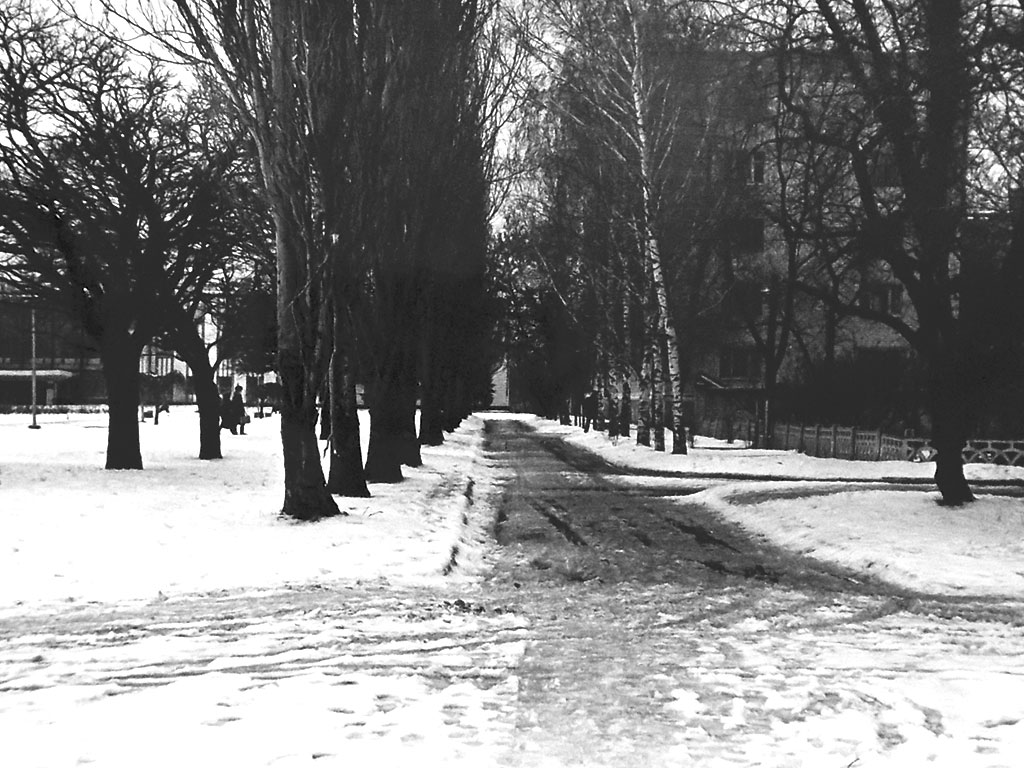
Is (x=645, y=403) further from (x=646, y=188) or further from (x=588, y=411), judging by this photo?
(x=588, y=411)

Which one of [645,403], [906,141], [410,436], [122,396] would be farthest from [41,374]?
[906,141]

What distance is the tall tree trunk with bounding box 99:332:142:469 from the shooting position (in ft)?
84.5

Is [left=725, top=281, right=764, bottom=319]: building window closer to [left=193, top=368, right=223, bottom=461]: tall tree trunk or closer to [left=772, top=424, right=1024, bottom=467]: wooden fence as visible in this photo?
[left=772, top=424, right=1024, bottom=467]: wooden fence

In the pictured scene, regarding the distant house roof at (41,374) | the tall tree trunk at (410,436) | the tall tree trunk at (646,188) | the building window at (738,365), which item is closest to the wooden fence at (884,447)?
the tall tree trunk at (646,188)

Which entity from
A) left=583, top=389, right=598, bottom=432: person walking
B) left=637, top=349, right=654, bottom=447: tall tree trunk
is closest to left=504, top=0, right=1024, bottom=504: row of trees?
left=637, top=349, right=654, bottom=447: tall tree trunk

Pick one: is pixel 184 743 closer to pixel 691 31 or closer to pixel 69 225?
pixel 691 31

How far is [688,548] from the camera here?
14.8 meters

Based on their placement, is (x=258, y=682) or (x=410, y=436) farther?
(x=410, y=436)

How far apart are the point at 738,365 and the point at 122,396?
58220 millimetres

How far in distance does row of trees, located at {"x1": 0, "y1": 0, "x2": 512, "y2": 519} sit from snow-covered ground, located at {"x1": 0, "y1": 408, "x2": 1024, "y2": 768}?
2.02 meters

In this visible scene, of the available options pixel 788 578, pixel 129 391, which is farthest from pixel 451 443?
pixel 788 578

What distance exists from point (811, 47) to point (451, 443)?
32310mm

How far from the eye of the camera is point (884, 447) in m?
36.4

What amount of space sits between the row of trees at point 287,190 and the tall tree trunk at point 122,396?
4 cm
